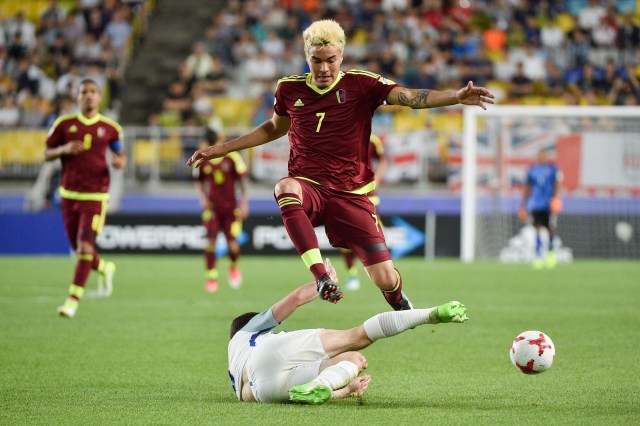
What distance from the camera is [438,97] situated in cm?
749

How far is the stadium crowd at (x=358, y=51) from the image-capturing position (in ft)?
84.9

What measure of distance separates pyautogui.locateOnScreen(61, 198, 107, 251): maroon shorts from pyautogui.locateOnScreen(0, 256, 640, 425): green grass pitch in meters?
0.93

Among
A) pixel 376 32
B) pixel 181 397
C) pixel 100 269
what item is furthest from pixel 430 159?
pixel 181 397

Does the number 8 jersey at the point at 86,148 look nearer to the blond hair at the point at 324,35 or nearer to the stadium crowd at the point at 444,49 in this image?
A: the blond hair at the point at 324,35

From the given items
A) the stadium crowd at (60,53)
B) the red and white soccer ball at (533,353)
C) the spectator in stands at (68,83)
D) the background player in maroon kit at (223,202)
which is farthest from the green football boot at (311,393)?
the spectator in stands at (68,83)

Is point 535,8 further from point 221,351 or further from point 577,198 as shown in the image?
point 221,351

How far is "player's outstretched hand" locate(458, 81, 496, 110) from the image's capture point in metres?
7.07

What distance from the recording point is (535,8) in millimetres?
27672

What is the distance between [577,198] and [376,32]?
7027 millimetres

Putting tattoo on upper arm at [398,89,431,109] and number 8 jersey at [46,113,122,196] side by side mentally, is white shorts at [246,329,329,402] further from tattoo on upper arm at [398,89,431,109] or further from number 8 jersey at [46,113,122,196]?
number 8 jersey at [46,113,122,196]

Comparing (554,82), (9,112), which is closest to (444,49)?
(554,82)

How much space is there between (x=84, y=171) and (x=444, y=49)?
16128 millimetres

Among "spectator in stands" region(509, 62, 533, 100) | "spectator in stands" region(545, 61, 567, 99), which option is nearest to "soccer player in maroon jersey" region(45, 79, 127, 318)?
"spectator in stands" region(509, 62, 533, 100)

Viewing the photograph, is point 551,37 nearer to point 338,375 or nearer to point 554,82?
point 554,82
